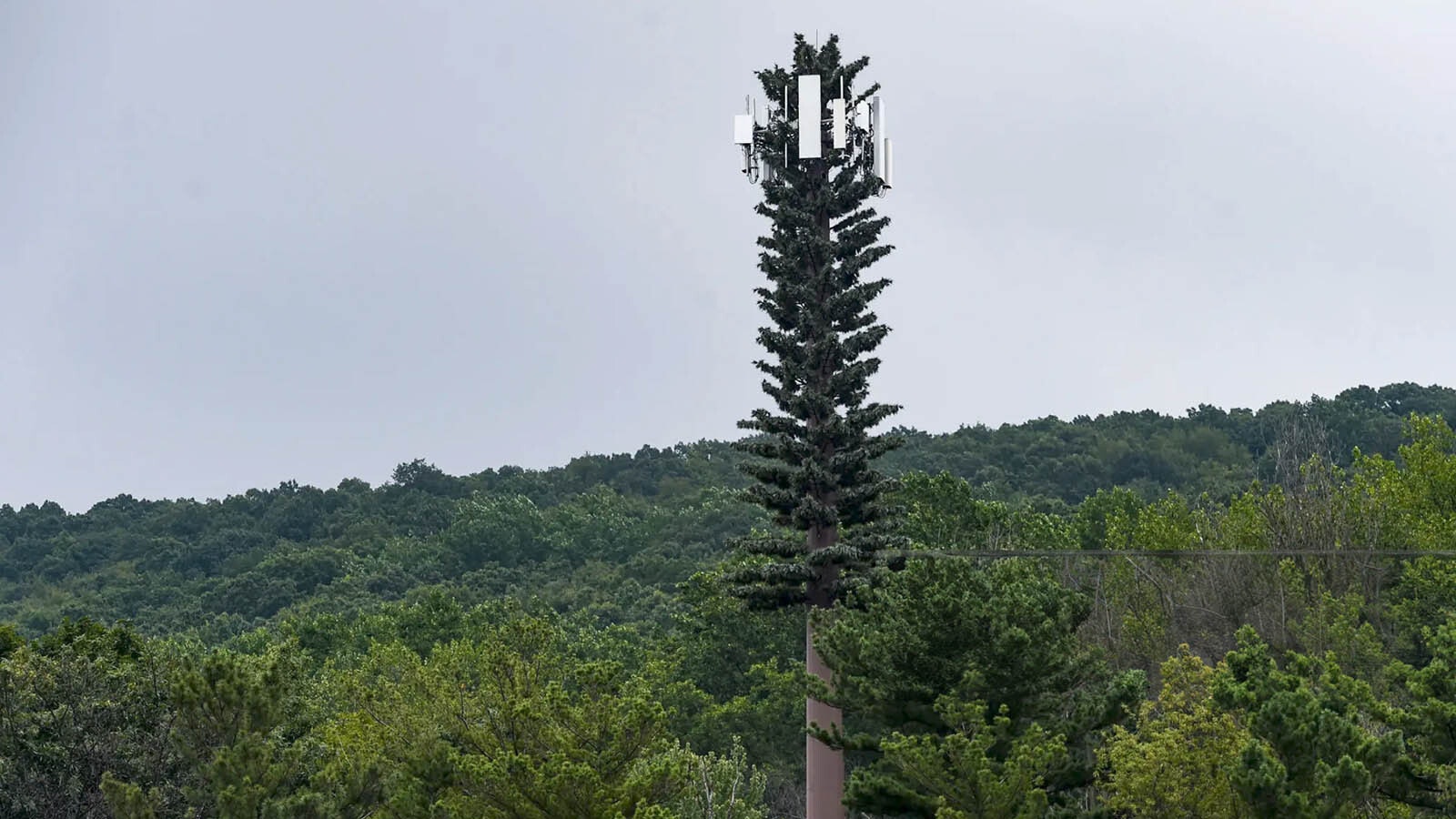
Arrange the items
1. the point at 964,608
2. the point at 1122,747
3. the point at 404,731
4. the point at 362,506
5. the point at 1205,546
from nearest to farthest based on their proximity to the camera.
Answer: the point at 1122,747 < the point at 964,608 < the point at 404,731 < the point at 1205,546 < the point at 362,506

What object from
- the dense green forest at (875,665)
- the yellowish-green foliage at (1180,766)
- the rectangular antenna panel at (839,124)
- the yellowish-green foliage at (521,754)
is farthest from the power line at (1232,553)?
the yellowish-green foliage at (1180,766)

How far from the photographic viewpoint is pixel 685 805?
27.1m

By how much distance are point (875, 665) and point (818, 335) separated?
25.5 feet

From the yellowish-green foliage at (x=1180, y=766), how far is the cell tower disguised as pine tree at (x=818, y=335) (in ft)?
26.3

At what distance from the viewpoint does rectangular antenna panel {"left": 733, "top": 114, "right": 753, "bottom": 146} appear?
33938mm

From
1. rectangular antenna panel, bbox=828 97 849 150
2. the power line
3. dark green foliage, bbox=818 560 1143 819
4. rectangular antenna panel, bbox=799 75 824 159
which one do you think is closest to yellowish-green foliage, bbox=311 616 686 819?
dark green foliage, bbox=818 560 1143 819

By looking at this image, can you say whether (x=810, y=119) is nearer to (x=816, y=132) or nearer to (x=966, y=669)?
(x=816, y=132)

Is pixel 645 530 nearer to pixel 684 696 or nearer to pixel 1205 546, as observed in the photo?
pixel 684 696

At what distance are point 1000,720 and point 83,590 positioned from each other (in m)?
69.6

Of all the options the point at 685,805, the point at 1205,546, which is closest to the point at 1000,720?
the point at 685,805

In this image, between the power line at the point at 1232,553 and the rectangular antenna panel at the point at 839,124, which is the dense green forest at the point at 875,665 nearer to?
the power line at the point at 1232,553

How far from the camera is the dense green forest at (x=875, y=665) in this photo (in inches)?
958

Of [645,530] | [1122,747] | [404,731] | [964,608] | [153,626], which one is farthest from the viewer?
[645,530]

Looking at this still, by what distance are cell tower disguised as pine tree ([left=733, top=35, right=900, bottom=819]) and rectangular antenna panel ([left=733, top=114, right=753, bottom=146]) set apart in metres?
0.04
